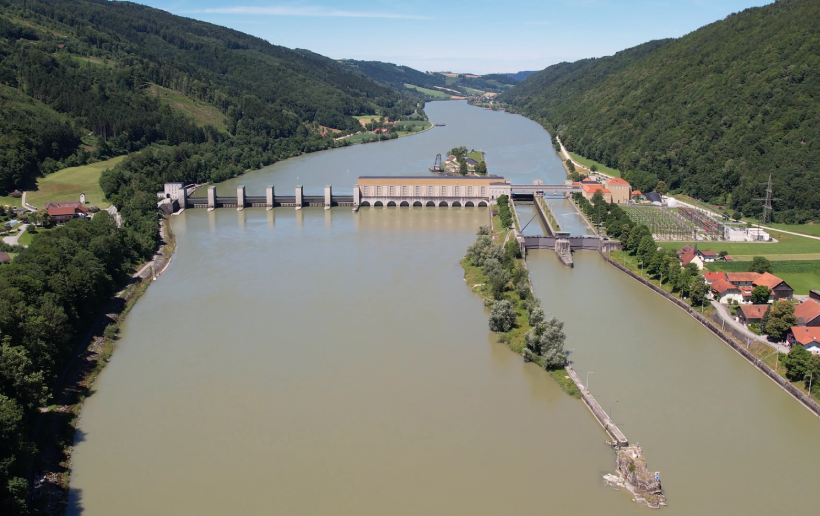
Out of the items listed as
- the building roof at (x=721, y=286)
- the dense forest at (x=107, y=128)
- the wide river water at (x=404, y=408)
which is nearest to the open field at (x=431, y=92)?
the dense forest at (x=107, y=128)

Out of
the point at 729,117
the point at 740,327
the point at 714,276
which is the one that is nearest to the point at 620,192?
the point at 729,117

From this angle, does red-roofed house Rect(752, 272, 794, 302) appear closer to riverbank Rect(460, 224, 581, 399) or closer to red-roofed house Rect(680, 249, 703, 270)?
red-roofed house Rect(680, 249, 703, 270)

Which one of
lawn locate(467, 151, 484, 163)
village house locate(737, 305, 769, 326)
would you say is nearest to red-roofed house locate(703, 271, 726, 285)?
village house locate(737, 305, 769, 326)

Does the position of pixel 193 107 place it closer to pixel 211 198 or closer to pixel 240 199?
pixel 211 198

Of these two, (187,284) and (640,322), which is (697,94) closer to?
(640,322)

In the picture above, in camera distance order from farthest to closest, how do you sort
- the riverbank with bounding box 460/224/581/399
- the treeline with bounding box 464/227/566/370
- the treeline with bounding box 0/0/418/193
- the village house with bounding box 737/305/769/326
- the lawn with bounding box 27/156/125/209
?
the treeline with bounding box 0/0/418/193 < the lawn with bounding box 27/156/125/209 < the village house with bounding box 737/305/769/326 < the treeline with bounding box 464/227/566/370 < the riverbank with bounding box 460/224/581/399

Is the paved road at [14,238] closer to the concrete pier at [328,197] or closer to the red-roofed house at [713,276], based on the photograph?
the concrete pier at [328,197]
